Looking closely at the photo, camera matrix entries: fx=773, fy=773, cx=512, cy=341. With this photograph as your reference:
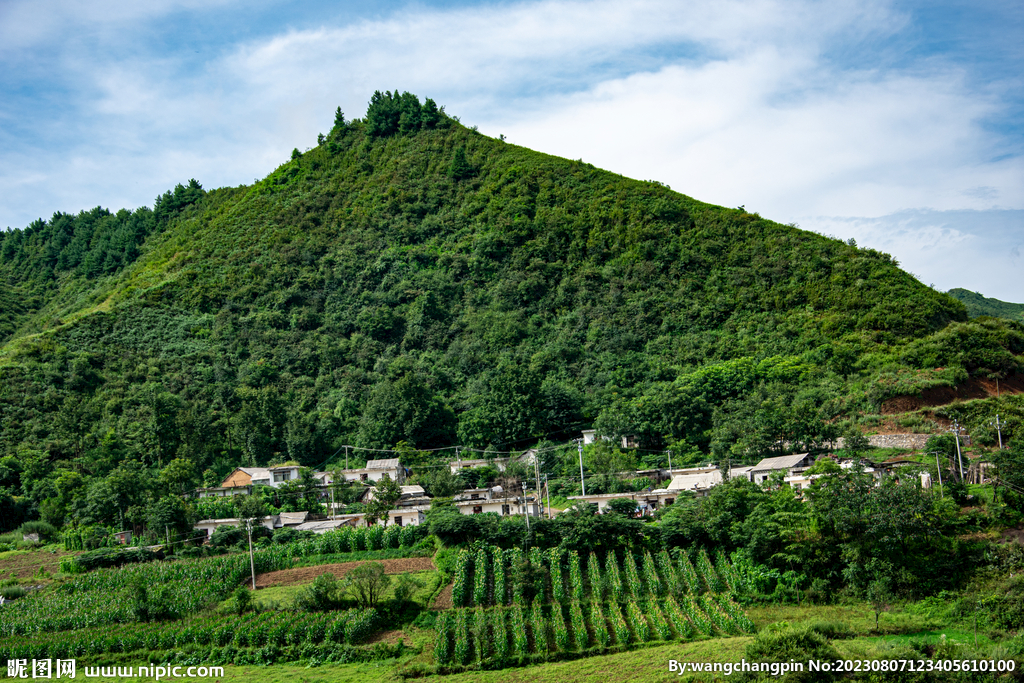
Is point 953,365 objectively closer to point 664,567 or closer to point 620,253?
point 664,567

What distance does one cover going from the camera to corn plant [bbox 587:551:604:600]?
25736 millimetres

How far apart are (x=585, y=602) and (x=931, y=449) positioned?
1650 centimetres

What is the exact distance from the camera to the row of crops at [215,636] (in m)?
23.6

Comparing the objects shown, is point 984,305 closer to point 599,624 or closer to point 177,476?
point 599,624

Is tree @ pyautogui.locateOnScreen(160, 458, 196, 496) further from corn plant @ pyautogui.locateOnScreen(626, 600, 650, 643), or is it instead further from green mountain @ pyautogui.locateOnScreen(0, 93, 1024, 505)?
corn plant @ pyautogui.locateOnScreen(626, 600, 650, 643)

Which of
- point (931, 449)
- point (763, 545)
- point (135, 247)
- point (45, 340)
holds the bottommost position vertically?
point (763, 545)

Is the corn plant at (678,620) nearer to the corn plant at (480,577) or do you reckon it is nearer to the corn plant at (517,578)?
the corn plant at (517,578)

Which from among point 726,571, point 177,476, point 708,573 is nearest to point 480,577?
point 708,573

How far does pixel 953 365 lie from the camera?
41406 mm

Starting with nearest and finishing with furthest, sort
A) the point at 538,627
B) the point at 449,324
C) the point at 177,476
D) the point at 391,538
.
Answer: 1. the point at 538,627
2. the point at 391,538
3. the point at 177,476
4. the point at 449,324

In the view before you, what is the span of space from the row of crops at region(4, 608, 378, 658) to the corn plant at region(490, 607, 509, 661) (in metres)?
3.84

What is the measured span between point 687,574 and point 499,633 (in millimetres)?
7178

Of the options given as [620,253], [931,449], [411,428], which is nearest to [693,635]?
[931,449]

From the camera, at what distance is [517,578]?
84.8ft
